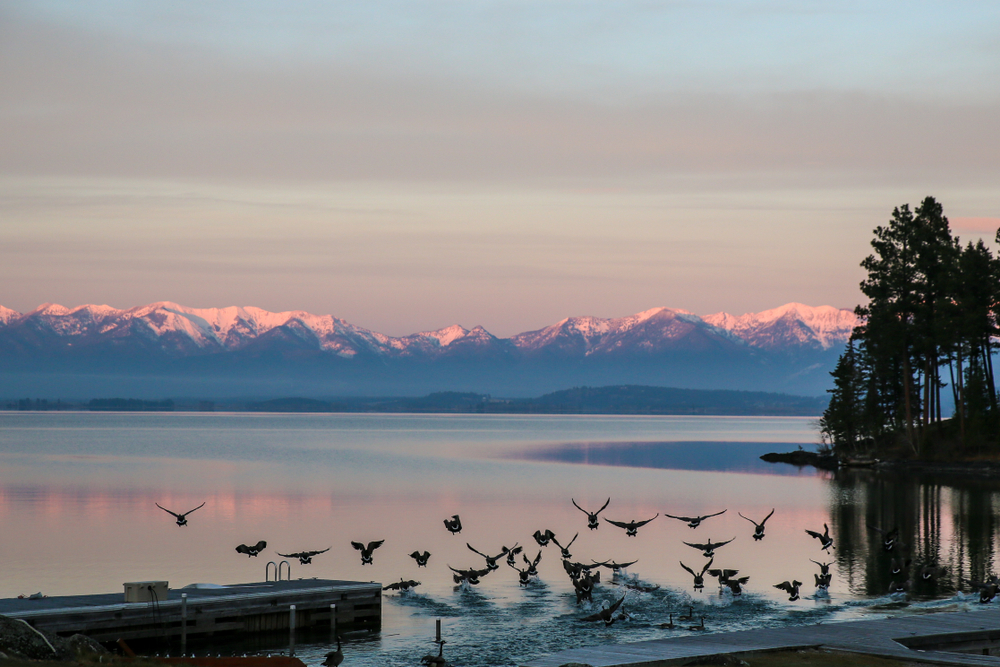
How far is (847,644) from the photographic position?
24.5 m

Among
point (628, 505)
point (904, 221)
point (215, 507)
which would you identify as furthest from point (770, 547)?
point (904, 221)

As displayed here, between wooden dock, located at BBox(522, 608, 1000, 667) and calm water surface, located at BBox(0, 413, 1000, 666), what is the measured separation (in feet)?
17.5

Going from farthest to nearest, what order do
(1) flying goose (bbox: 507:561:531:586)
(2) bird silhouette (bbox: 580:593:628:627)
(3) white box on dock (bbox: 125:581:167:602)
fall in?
1. (1) flying goose (bbox: 507:561:531:586)
2. (2) bird silhouette (bbox: 580:593:628:627)
3. (3) white box on dock (bbox: 125:581:167:602)

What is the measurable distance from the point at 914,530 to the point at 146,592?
41087 mm

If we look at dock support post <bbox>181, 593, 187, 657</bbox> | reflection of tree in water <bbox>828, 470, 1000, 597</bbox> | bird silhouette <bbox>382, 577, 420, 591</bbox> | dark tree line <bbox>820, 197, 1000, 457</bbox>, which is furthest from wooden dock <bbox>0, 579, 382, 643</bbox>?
dark tree line <bbox>820, 197, 1000, 457</bbox>

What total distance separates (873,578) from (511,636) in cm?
1743

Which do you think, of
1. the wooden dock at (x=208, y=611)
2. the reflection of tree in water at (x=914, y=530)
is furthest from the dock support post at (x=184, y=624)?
the reflection of tree in water at (x=914, y=530)

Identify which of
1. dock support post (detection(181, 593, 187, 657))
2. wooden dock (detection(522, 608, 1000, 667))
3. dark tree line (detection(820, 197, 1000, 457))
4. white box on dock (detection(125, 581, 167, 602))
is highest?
dark tree line (detection(820, 197, 1000, 457))

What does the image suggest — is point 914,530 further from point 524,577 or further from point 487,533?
point 524,577

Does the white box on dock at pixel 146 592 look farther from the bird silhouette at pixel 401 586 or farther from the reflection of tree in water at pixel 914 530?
the reflection of tree in water at pixel 914 530

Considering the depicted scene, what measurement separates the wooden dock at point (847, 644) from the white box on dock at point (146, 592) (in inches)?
473

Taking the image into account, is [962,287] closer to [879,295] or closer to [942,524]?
[879,295]

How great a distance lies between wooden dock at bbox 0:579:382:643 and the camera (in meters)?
28.4

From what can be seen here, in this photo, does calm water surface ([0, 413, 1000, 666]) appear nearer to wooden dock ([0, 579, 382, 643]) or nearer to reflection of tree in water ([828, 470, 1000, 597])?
reflection of tree in water ([828, 470, 1000, 597])
